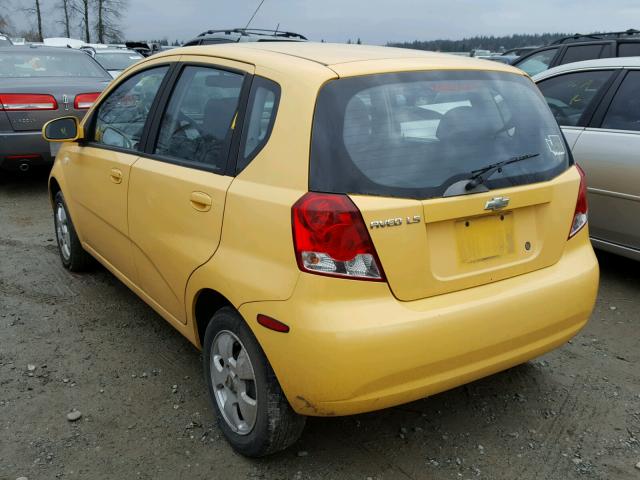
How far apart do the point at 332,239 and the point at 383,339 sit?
1.27 feet

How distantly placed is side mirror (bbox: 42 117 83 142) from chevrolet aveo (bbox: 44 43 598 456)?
121 centimetres

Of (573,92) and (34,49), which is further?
(34,49)

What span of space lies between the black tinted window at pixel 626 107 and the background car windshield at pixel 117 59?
41.2ft

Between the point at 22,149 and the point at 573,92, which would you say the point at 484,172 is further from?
the point at 22,149

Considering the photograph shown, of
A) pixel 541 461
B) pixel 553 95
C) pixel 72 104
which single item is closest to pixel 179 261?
pixel 541 461

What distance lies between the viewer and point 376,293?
2.20 m

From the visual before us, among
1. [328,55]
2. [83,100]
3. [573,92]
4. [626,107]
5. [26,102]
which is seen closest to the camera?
[328,55]

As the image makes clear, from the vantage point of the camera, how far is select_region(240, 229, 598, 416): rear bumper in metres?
2.14

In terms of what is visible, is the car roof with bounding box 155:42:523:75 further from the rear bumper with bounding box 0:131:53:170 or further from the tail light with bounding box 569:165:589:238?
the rear bumper with bounding box 0:131:53:170

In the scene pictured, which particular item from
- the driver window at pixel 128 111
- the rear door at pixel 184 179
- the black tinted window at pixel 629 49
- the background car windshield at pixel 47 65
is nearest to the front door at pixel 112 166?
the driver window at pixel 128 111

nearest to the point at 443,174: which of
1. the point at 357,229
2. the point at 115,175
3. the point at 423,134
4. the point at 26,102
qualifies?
the point at 423,134

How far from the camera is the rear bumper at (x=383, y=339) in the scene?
214 centimetres

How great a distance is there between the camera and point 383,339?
7.06 ft

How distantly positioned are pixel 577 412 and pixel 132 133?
2699 mm
